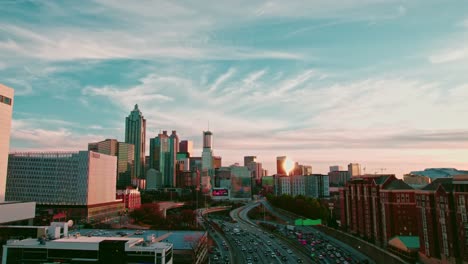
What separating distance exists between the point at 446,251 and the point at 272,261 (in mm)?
35970

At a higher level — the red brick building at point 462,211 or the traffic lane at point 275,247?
the red brick building at point 462,211

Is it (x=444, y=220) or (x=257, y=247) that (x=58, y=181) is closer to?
(x=257, y=247)

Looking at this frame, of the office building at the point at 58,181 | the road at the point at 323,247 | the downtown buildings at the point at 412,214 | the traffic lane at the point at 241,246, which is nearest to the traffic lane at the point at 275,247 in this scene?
the traffic lane at the point at 241,246

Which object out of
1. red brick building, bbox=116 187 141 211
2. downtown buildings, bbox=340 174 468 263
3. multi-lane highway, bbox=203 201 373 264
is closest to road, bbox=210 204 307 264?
multi-lane highway, bbox=203 201 373 264

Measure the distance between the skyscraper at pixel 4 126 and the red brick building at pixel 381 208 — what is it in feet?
345

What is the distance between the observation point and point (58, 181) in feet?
460

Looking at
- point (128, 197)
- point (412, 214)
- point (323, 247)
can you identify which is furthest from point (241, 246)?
point (128, 197)

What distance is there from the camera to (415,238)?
7769 centimetres

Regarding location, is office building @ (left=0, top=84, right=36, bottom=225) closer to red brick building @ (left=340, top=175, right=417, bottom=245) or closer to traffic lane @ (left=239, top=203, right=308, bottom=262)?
traffic lane @ (left=239, top=203, right=308, bottom=262)

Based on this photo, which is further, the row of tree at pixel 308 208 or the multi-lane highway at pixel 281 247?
the row of tree at pixel 308 208

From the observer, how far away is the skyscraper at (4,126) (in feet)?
336

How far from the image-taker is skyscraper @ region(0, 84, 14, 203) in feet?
336

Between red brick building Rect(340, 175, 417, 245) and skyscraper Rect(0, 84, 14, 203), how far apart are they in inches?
4143

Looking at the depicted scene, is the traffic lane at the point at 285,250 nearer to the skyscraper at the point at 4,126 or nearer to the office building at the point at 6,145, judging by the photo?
the office building at the point at 6,145
